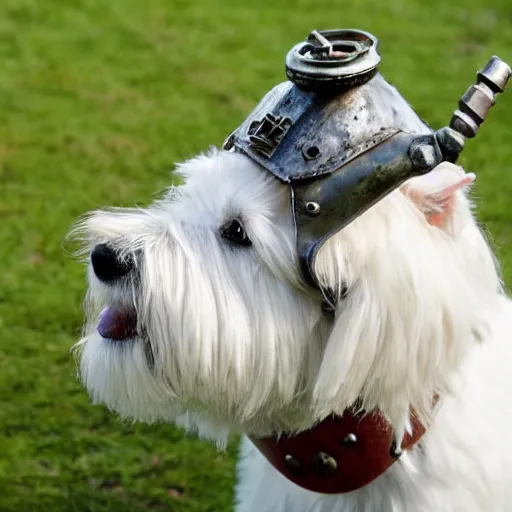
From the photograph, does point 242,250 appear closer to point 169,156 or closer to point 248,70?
point 169,156

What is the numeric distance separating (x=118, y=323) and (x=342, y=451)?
0.56m

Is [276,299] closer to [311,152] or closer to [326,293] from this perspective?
[326,293]

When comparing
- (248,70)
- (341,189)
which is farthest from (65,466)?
(248,70)

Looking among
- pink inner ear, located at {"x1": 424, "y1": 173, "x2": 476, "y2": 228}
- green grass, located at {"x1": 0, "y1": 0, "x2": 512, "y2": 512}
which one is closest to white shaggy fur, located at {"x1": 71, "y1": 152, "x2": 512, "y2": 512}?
pink inner ear, located at {"x1": 424, "y1": 173, "x2": 476, "y2": 228}

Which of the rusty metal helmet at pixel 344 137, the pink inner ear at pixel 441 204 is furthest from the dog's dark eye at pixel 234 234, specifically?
the pink inner ear at pixel 441 204

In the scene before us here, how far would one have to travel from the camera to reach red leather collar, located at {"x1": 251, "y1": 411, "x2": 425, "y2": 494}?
6.72 feet

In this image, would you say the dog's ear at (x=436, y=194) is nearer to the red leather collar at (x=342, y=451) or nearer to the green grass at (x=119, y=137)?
the red leather collar at (x=342, y=451)

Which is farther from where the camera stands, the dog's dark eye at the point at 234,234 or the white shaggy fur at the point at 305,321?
the dog's dark eye at the point at 234,234

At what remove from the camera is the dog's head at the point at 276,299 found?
1.80 m

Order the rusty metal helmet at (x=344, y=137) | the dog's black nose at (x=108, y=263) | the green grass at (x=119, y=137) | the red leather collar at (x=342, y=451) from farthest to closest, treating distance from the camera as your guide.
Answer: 1. the green grass at (x=119, y=137)
2. the red leather collar at (x=342, y=451)
3. the dog's black nose at (x=108, y=263)
4. the rusty metal helmet at (x=344, y=137)

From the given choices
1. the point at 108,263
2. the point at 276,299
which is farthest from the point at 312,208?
the point at 108,263

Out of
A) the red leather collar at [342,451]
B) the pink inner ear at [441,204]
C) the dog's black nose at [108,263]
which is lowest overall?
the red leather collar at [342,451]

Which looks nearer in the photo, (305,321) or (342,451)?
(305,321)

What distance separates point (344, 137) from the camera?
1.82m
